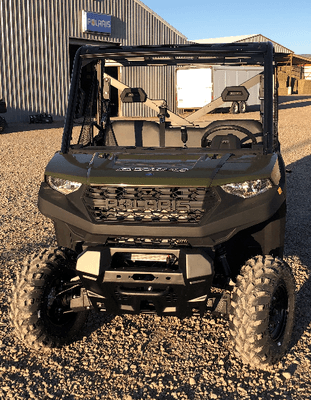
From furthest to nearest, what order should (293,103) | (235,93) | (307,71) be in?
(307,71) → (293,103) → (235,93)

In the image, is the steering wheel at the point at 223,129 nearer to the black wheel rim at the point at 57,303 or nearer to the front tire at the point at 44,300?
the front tire at the point at 44,300

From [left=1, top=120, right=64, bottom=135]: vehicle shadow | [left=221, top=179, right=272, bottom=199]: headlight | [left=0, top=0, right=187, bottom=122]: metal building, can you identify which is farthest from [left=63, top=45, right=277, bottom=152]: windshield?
[left=0, top=0, right=187, bottom=122]: metal building

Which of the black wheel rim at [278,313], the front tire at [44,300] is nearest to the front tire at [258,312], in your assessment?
the black wheel rim at [278,313]

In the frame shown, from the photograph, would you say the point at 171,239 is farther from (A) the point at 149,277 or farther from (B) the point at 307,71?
(B) the point at 307,71

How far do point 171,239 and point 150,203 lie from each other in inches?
10.4

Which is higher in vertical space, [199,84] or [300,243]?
[199,84]

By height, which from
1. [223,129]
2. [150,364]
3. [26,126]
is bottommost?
[150,364]

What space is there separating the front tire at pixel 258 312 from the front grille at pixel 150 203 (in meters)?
0.53

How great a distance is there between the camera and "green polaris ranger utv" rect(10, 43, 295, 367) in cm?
309

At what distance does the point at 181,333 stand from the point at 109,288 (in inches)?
42.6

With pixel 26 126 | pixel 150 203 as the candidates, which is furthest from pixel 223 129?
pixel 26 126

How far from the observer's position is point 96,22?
79.7 feet

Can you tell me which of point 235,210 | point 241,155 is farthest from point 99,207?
point 241,155

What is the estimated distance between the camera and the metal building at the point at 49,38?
21.7 m
